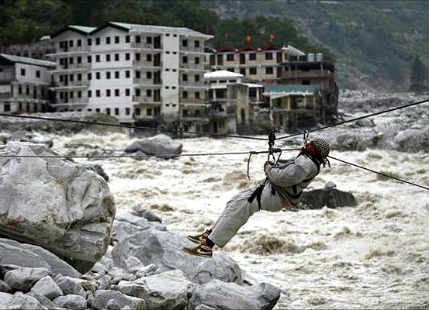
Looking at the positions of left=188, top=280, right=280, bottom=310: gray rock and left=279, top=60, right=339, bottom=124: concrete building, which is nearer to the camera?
left=188, top=280, right=280, bottom=310: gray rock

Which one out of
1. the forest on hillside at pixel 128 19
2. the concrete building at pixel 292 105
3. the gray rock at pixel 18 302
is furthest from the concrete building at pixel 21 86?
the gray rock at pixel 18 302

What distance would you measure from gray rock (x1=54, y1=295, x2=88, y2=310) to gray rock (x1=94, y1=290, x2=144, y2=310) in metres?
0.27

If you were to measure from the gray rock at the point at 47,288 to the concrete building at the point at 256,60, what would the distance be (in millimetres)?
71937

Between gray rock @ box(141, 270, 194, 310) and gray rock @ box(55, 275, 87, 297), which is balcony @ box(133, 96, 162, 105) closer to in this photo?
gray rock @ box(141, 270, 194, 310)

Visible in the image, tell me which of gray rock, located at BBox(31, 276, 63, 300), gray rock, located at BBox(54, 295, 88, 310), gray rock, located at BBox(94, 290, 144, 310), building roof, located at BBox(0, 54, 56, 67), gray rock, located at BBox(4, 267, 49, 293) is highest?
building roof, located at BBox(0, 54, 56, 67)

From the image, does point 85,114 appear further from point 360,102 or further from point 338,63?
point 338,63

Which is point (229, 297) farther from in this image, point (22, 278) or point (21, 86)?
point (21, 86)

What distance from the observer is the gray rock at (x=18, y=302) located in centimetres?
957

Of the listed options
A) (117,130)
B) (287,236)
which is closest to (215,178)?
(287,236)

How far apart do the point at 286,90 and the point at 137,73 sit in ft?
46.0

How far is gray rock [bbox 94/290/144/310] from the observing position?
36.7ft

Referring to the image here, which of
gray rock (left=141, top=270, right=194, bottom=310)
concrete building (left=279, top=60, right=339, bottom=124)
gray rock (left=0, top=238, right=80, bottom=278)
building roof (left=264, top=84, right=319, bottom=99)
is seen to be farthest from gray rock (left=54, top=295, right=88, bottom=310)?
concrete building (left=279, top=60, right=339, bottom=124)

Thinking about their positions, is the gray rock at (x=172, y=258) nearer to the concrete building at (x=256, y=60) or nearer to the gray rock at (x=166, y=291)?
the gray rock at (x=166, y=291)

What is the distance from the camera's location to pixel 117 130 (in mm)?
62812
